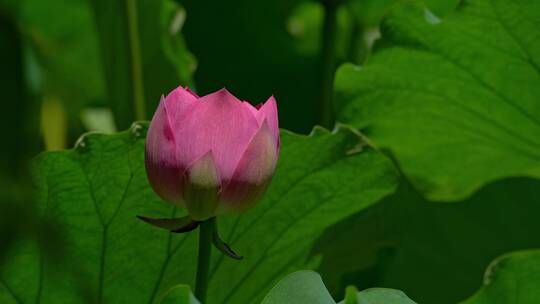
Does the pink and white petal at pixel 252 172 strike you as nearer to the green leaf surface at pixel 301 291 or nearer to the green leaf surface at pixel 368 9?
the green leaf surface at pixel 301 291

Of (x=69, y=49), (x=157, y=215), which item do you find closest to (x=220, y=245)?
(x=157, y=215)

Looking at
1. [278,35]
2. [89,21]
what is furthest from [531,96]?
[89,21]

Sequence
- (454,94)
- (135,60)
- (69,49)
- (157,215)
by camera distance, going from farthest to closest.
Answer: (69,49)
(135,60)
(454,94)
(157,215)

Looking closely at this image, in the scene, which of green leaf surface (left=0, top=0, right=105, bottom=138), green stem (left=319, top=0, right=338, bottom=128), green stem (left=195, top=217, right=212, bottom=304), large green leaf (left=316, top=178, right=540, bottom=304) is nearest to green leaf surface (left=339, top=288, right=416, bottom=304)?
green stem (left=195, top=217, right=212, bottom=304)

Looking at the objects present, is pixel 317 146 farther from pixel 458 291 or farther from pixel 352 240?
pixel 458 291

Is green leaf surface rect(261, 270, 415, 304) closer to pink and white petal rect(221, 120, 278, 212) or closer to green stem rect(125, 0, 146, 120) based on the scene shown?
pink and white petal rect(221, 120, 278, 212)

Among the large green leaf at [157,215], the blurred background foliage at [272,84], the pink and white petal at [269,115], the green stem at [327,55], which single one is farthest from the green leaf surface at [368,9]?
the pink and white petal at [269,115]

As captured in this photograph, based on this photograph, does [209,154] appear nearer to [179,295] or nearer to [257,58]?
[179,295]
